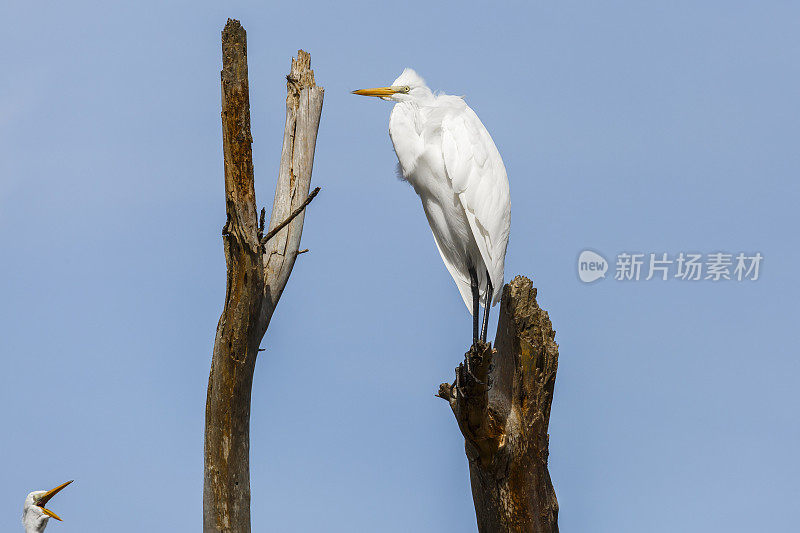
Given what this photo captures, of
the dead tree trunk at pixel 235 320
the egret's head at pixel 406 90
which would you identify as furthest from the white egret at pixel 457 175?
the dead tree trunk at pixel 235 320

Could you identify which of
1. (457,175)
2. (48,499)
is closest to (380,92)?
(457,175)

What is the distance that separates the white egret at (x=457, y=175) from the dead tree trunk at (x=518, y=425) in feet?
0.93

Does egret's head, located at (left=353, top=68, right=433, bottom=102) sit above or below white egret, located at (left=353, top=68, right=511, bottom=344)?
A: above

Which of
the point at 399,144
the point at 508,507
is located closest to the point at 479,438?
the point at 508,507

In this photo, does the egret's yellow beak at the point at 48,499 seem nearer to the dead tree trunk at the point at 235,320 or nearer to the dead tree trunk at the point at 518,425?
the dead tree trunk at the point at 235,320

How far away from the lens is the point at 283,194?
5.51 m

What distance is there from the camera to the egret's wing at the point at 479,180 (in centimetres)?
481

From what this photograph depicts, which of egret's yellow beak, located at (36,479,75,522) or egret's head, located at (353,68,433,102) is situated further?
egret's yellow beak, located at (36,479,75,522)

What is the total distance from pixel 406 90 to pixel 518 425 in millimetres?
1874

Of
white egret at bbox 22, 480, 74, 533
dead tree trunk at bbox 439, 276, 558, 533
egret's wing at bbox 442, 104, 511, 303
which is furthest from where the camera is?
white egret at bbox 22, 480, 74, 533

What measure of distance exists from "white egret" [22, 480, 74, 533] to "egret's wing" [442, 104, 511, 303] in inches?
125

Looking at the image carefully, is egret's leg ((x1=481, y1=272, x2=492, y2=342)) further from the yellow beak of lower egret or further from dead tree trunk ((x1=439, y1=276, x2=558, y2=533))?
the yellow beak of lower egret

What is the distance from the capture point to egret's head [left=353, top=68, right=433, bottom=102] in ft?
16.7

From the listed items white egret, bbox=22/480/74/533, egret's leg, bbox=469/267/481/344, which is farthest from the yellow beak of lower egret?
white egret, bbox=22/480/74/533
